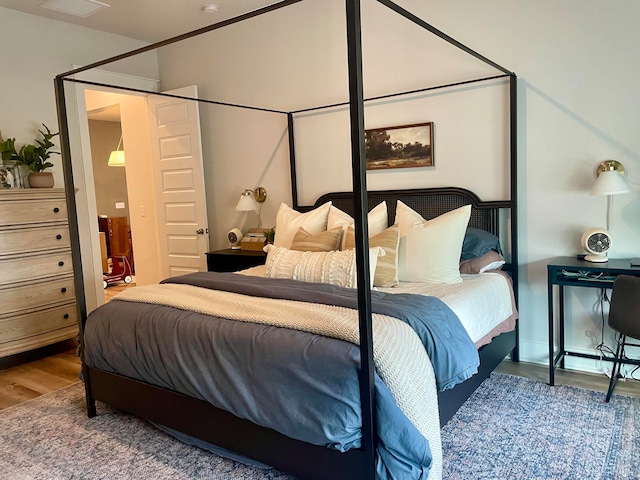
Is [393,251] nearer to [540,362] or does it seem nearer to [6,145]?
[540,362]

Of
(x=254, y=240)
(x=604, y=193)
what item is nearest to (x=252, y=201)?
(x=254, y=240)

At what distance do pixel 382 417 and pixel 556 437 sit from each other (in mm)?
1209

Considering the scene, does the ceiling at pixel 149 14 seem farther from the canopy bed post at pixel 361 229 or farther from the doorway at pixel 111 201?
the doorway at pixel 111 201

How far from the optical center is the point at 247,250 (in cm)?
463

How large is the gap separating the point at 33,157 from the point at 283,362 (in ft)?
10.8

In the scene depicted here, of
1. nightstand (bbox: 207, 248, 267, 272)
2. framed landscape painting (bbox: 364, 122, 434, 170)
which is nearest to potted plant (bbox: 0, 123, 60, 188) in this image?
nightstand (bbox: 207, 248, 267, 272)

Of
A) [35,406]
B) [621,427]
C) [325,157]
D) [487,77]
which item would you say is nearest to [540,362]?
[621,427]

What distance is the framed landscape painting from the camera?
3.79 meters

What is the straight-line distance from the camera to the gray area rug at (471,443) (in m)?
2.27

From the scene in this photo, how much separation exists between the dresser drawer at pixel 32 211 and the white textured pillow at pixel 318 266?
2.02 meters

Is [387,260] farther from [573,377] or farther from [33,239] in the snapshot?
[33,239]

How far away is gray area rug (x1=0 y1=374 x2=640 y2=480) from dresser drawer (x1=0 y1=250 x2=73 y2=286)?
1.19 meters

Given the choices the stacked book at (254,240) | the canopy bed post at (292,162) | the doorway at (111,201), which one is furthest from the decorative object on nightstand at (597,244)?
the doorway at (111,201)

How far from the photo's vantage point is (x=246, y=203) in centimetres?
459
